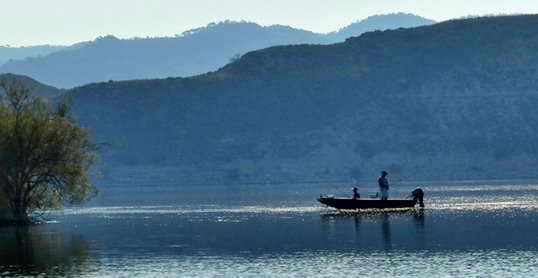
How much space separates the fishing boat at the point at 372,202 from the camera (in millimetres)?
105688

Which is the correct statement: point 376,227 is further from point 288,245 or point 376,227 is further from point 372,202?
point 372,202

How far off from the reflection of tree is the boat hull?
26178 millimetres

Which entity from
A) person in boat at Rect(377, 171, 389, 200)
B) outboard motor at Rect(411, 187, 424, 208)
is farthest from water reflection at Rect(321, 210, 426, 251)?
outboard motor at Rect(411, 187, 424, 208)

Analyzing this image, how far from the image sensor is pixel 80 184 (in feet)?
316

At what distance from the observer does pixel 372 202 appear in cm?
10569

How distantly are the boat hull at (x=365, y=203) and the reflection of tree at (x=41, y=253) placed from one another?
26.2m

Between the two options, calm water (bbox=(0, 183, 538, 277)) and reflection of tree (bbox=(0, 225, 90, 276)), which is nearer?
calm water (bbox=(0, 183, 538, 277))

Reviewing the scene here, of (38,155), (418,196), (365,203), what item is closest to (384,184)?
(365,203)

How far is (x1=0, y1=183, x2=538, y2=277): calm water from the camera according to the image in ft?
184

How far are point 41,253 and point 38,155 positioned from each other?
28.2 meters

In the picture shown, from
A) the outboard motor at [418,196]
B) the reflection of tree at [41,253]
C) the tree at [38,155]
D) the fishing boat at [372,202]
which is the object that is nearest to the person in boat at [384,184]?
the fishing boat at [372,202]

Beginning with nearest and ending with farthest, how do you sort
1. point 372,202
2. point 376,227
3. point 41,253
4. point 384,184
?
1. point 41,253
2. point 376,227
3. point 384,184
4. point 372,202

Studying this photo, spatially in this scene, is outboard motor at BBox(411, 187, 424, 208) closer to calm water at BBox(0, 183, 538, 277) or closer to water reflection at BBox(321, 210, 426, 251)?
calm water at BBox(0, 183, 538, 277)

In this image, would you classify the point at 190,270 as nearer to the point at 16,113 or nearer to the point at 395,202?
the point at 16,113
